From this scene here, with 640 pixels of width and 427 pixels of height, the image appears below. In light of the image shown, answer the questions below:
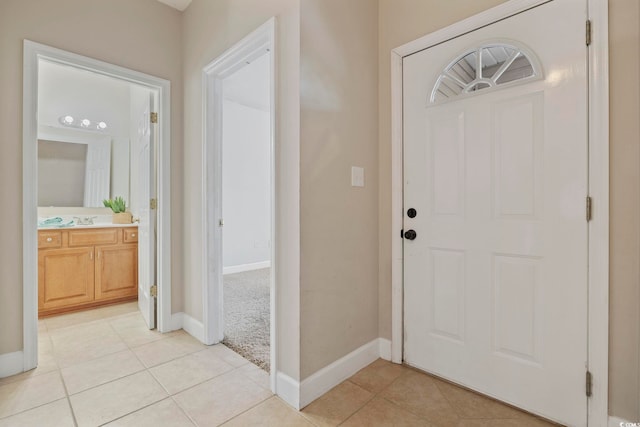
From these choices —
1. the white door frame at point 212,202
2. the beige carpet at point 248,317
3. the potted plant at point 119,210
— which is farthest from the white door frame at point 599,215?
the potted plant at point 119,210

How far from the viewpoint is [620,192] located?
1259mm

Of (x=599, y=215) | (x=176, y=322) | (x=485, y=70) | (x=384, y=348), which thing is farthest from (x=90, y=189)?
(x=599, y=215)

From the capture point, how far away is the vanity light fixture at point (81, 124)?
3.44 metres

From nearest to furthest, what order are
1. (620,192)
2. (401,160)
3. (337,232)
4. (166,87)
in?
(620,192) → (337,232) → (401,160) → (166,87)

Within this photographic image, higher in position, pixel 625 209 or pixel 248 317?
pixel 625 209

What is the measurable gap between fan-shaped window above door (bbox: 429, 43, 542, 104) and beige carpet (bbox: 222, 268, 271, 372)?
208 cm

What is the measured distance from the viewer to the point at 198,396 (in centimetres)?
163

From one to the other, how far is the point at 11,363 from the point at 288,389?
1.75 meters

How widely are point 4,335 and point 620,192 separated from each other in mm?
3376

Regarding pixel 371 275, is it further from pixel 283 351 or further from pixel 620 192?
pixel 620 192

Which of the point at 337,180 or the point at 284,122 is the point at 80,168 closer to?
the point at 284,122

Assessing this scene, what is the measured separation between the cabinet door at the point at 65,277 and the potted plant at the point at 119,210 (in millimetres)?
537

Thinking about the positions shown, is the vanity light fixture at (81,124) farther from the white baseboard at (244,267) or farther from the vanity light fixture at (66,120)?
the white baseboard at (244,267)

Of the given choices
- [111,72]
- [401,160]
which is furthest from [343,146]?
[111,72]
